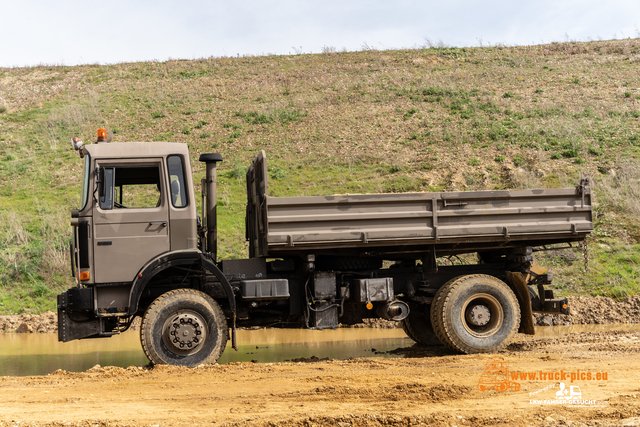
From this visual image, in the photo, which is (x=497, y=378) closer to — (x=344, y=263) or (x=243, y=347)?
(x=344, y=263)

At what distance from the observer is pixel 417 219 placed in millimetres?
8094

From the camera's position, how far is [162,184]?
778 centimetres

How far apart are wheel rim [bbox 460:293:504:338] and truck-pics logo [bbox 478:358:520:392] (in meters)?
0.97

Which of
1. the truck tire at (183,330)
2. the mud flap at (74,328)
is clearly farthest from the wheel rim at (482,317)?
the mud flap at (74,328)

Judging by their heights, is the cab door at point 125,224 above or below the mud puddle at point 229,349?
above

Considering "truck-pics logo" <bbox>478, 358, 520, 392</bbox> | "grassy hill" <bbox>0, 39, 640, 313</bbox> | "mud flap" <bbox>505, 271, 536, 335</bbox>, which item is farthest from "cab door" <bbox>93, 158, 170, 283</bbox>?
"grassy hill" <bbox>0, 39, 640, 313</bbox>

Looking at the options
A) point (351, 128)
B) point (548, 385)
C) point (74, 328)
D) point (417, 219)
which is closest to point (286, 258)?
point (417, 219)

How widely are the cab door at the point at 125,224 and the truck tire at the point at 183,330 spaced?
68 cm

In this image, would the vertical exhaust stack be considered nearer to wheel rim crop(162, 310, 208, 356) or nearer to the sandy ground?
wheel rim crop(162, 310, 208, 356)

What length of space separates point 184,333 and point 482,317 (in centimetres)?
463

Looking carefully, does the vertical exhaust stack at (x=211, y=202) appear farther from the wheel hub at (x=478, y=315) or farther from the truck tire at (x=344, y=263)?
the wheel hub at (x=478, y=315)

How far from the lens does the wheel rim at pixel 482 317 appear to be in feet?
27.5

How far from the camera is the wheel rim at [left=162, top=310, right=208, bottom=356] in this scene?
739 centimetres

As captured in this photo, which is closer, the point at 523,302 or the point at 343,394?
the point at 343,394
